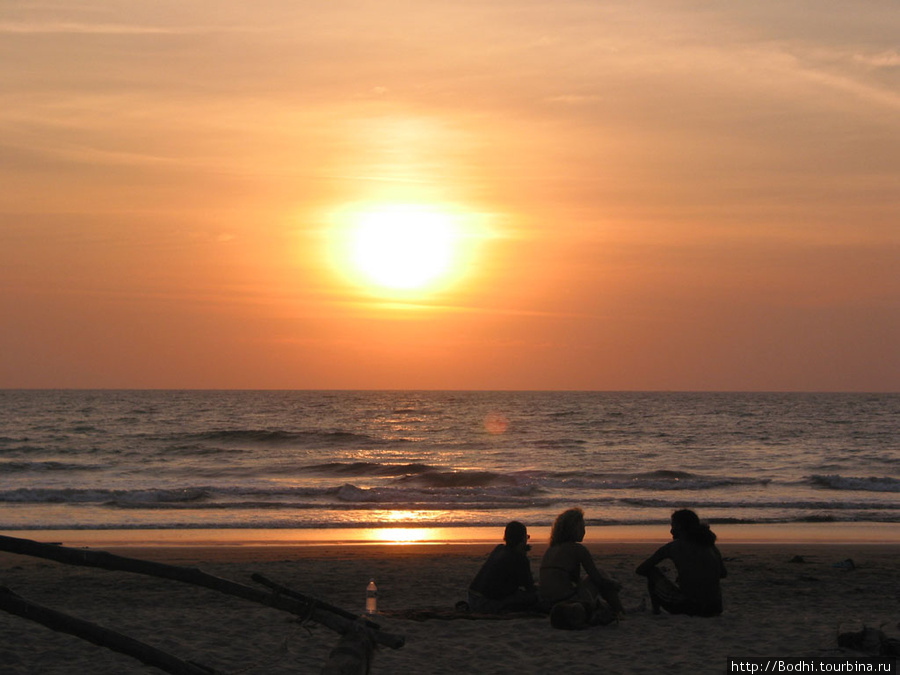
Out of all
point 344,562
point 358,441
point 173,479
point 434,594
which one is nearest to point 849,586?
point 434,594

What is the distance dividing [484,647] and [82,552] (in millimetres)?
4060

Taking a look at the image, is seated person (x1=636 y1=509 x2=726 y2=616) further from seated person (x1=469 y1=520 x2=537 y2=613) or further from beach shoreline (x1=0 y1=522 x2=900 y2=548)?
beach shoreline (x1=0 y1=522 x2=900 y2=548)

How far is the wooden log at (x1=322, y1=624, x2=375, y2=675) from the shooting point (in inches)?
287

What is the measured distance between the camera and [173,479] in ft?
109

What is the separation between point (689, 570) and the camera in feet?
32.6

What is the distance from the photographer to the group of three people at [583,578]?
9545 millimetres

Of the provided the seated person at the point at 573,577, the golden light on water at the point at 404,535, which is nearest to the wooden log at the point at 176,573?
the seated person at the point at 573,577

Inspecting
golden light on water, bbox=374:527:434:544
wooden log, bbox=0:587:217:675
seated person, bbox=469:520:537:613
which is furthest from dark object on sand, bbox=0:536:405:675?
golden light on water, bbox=374:527:434:544

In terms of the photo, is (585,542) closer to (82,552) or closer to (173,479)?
(82,552)

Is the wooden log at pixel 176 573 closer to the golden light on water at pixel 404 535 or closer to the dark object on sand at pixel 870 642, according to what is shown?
the dark object on sand at pixel 870 642

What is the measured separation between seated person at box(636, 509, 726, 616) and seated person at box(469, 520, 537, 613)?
1.23 m

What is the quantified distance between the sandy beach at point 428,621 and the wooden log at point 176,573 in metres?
0.25

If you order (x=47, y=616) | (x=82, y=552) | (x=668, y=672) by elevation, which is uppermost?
(x=82, y=552)

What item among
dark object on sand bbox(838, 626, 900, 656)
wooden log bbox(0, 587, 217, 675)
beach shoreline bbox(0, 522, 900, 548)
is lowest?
dark object on sand bbox(838, 626, 900, 656)
